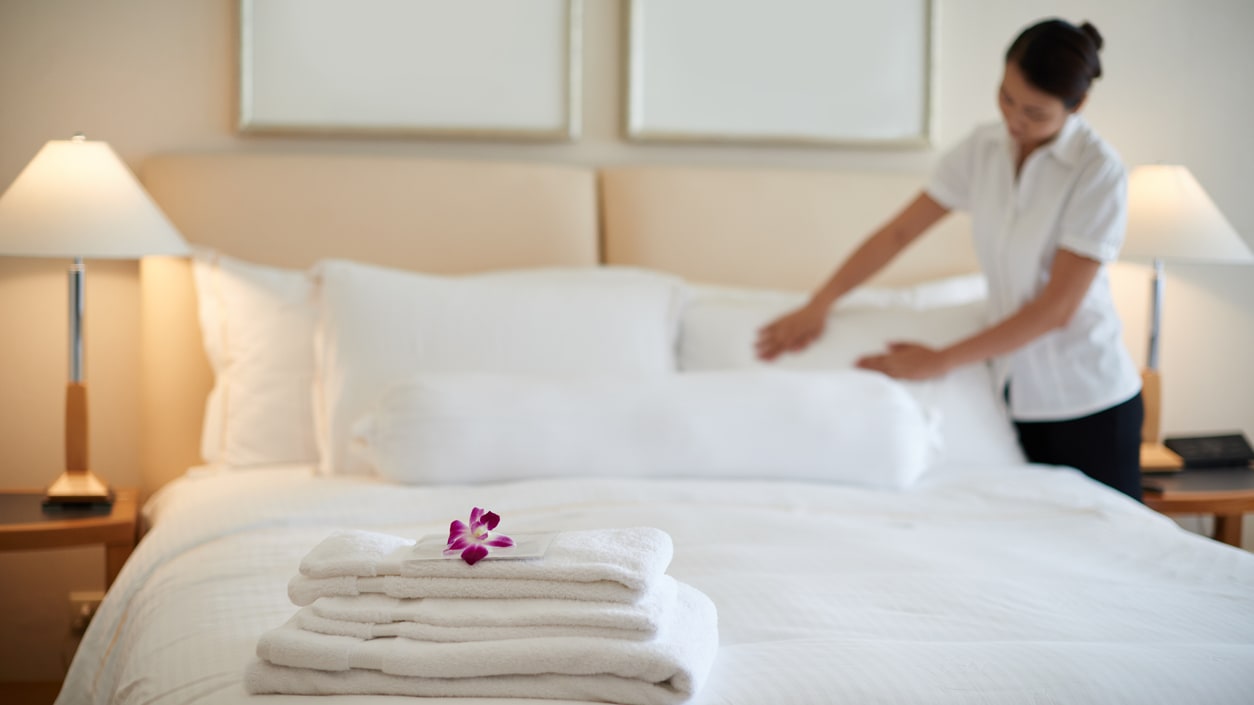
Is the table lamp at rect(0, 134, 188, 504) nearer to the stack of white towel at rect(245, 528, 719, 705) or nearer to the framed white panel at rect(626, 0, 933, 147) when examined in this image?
the framed white panel at rect(626, 0, 933, 147)

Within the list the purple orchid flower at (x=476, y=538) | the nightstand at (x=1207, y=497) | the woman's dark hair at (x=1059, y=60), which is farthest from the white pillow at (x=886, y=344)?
the purple orchid flower at (x=476, y=538)

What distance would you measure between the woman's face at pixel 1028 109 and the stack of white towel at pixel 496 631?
148 cm

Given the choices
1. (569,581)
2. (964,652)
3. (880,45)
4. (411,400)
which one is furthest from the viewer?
(880,45)

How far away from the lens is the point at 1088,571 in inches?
64.9

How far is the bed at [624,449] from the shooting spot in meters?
1.22

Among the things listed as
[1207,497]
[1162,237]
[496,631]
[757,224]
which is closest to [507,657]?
[496,631]

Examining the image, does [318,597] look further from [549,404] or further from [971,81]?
[971,81]

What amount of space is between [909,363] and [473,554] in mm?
1476

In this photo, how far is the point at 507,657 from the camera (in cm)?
107

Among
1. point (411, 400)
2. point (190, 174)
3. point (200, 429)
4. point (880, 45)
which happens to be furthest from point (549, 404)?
point (880, 45)

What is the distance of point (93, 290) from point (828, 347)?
1.64m

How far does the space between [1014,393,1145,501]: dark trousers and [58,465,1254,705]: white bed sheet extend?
0.67 feet

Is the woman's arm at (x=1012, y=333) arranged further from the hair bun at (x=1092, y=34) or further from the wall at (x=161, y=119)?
the wall at (x=161, y=119)

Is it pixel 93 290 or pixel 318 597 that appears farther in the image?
pixel 93 290
